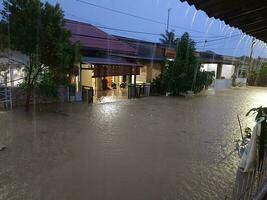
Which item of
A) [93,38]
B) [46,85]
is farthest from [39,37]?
[93,38]

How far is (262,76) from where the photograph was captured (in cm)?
3431

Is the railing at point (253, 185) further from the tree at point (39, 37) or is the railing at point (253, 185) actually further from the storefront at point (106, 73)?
the storefront at point (106, 73)

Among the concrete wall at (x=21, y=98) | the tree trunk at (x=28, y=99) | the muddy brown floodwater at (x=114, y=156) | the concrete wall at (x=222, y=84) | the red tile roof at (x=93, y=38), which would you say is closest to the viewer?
the muddy brown floodwater at (x=114, y=156)

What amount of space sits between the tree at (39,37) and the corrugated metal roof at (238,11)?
8.60 metres

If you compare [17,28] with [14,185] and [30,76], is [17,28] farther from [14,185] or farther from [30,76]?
[14,185]

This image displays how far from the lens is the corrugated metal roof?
2.42 m

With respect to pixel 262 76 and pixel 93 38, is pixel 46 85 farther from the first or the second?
pixel 262 76

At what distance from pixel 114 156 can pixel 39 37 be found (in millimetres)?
6447

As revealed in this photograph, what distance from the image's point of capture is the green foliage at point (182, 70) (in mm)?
18875

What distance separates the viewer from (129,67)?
16891mm

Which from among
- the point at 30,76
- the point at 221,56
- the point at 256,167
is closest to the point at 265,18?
the point at 256,167

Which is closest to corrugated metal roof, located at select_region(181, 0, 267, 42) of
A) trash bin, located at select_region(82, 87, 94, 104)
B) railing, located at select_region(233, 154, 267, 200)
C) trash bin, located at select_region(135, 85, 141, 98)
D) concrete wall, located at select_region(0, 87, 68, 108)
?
railing, located at select_region(233, 154, 267, 200)

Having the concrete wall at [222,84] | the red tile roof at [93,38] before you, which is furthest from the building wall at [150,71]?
the concrete wall at [222,84]

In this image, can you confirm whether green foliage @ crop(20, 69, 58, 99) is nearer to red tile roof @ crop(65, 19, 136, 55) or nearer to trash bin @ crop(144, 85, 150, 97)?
red tile roof @ crop(65, 19, 136, 55)
